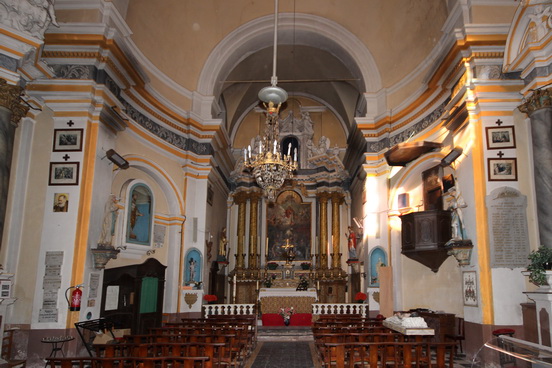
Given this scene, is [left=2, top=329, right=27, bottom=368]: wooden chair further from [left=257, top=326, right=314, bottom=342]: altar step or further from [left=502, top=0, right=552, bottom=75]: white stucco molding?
[left=502, top=0, right=552, bottom=75]: white stucco molding

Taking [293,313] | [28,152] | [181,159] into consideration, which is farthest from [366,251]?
[28,152]

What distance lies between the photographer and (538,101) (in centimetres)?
688

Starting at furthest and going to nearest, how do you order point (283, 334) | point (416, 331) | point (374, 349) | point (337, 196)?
point (337, 196), point (283, 334), point (416, 331), point (374, 349)

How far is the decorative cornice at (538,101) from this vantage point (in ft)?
22.2

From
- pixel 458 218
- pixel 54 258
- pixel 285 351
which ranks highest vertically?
pixel 458 218

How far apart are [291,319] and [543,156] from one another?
838 cm

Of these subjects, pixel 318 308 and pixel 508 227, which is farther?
pixel 318 308

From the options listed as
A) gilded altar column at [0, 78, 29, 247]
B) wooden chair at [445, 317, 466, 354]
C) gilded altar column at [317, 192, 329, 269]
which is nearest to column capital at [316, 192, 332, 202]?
gilded altar column at [317, 192, 329, 269]

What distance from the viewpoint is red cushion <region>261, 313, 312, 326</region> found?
1300 cm

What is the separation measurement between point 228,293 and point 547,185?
1219cm

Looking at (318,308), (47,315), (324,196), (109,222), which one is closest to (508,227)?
(318,308)

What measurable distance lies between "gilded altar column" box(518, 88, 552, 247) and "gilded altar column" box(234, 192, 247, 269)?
11580 mm

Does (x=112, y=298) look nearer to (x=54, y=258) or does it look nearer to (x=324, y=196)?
(x=54, y=258)

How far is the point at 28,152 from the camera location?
788 centimetres
